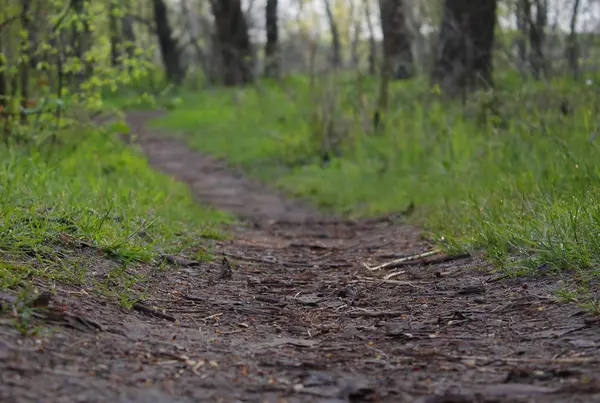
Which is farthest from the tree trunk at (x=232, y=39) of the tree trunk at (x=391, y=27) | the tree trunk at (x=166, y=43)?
the tree trunk at (x=391, y=27)

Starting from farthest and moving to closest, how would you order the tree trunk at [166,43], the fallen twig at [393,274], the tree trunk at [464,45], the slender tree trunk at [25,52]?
the tree trunk at [166,43] → the tree trunk at [464,45] → the slender tree trunk at [25,52] → the fallen twig at [393,274]

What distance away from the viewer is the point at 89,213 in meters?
3.81

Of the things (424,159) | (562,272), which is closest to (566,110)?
(424,159)

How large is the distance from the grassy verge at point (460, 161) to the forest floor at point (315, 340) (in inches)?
10.8

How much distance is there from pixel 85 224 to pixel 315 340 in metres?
1.51

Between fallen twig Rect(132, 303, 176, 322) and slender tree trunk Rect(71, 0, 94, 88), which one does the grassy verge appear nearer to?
fallen twig Rect(132, 303, 176, 322)

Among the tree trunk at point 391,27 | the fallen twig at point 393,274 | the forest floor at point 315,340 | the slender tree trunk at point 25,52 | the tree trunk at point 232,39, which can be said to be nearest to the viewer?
the forest floor at point 315,340

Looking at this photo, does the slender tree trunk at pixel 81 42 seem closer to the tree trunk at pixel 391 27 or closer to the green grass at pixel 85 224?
the green grass at pixel 85 224

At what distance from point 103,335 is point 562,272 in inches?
73.6

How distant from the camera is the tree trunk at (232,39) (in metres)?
19.5

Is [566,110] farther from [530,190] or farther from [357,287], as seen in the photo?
[357,287]

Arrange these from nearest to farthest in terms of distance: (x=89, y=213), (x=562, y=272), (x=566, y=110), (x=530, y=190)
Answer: (x=562, y=272) < (x=89, y=213) < (x=530, y=190) < (x=566, y=110)

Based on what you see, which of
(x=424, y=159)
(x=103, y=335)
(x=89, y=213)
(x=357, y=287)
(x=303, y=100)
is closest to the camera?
(x=103, y=335)

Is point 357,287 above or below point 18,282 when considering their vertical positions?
below
